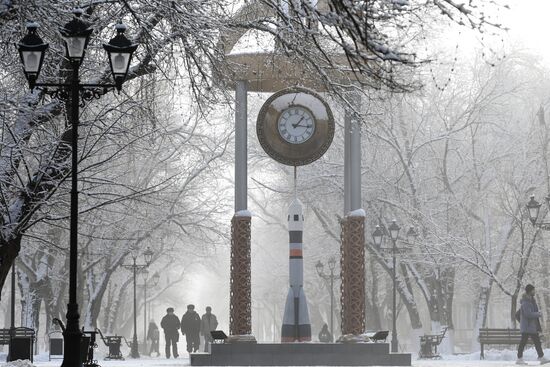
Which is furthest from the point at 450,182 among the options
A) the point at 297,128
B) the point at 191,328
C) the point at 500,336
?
the point at 297,128

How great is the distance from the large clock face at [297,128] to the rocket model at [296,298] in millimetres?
1432

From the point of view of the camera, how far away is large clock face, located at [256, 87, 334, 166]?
3109 centimetres

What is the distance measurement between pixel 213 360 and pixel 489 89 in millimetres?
20163

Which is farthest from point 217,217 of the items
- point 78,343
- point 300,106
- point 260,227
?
point 260,227

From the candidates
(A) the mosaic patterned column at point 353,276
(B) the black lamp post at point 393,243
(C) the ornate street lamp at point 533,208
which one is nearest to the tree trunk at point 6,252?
(A) the mosaic patterned column at point 353,276

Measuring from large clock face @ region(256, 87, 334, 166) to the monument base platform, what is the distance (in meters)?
4.72

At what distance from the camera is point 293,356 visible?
29406 mm

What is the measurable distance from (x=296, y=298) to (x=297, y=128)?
13.9 ft

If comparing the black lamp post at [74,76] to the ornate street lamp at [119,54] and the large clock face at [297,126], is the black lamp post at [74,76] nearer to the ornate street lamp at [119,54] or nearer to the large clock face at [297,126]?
the ornate street lamp at [119,54]

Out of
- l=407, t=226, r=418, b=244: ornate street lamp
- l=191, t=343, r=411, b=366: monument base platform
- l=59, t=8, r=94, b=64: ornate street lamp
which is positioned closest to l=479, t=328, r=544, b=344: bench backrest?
l=407, t=226, r=418, b=244: ornate street lamp

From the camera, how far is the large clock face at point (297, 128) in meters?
31.1

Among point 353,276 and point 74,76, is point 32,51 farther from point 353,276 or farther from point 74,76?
point 353,276

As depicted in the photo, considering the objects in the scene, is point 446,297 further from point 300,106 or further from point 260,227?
point 260,227

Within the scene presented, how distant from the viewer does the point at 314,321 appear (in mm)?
72625
